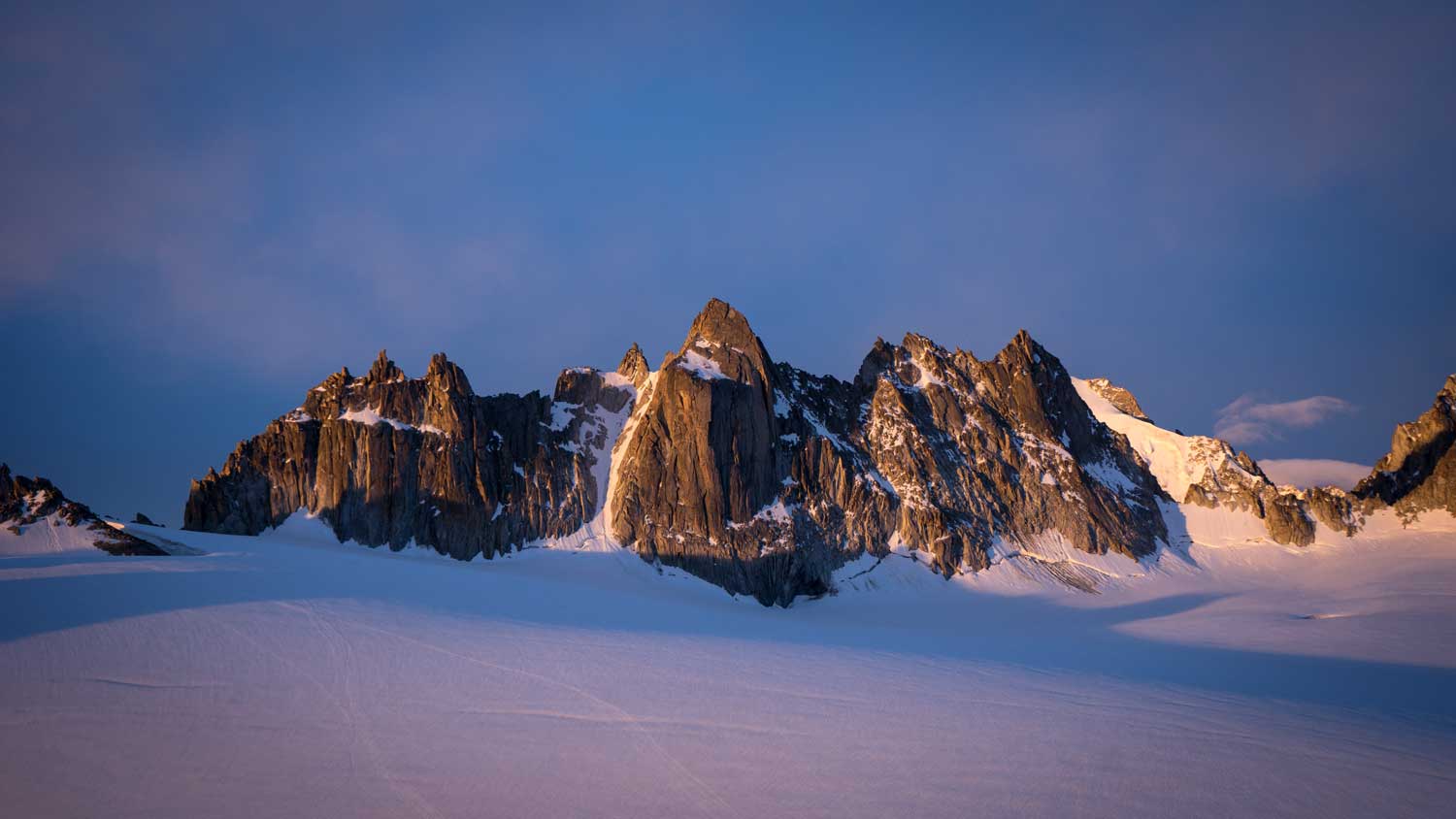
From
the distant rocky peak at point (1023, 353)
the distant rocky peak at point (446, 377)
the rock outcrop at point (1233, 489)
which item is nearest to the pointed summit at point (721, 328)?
the distant rocky peak at point (446, 377)

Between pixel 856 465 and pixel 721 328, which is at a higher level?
pixel 721 328

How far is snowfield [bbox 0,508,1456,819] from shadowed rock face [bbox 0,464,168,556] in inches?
331

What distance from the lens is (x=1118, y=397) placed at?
12075cm

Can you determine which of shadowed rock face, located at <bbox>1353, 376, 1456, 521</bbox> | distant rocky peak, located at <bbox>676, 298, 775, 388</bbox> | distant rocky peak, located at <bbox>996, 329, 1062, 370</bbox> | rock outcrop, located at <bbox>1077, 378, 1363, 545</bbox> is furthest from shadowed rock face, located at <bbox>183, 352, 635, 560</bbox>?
shadowed rock face, located at <bbox>1353, 376, 1456, 521</bbox>

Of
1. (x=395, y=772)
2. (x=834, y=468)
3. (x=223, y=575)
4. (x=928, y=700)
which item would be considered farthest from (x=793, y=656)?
(x=834, y=468)

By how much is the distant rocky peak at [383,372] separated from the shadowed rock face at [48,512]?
84.8 feet

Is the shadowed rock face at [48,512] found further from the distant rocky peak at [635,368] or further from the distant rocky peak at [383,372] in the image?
the distant rocky peak at [635,368]

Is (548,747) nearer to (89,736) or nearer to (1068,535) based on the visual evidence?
(89,736)

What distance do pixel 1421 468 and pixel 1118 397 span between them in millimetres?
38635

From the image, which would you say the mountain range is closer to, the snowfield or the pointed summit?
the pointed summit

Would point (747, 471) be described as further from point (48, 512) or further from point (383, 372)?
point (48, 512)

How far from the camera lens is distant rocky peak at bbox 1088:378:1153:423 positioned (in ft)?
388

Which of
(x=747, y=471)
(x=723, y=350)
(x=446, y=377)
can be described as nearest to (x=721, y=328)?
(x=723, y=350)

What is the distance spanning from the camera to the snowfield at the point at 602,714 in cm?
1184
